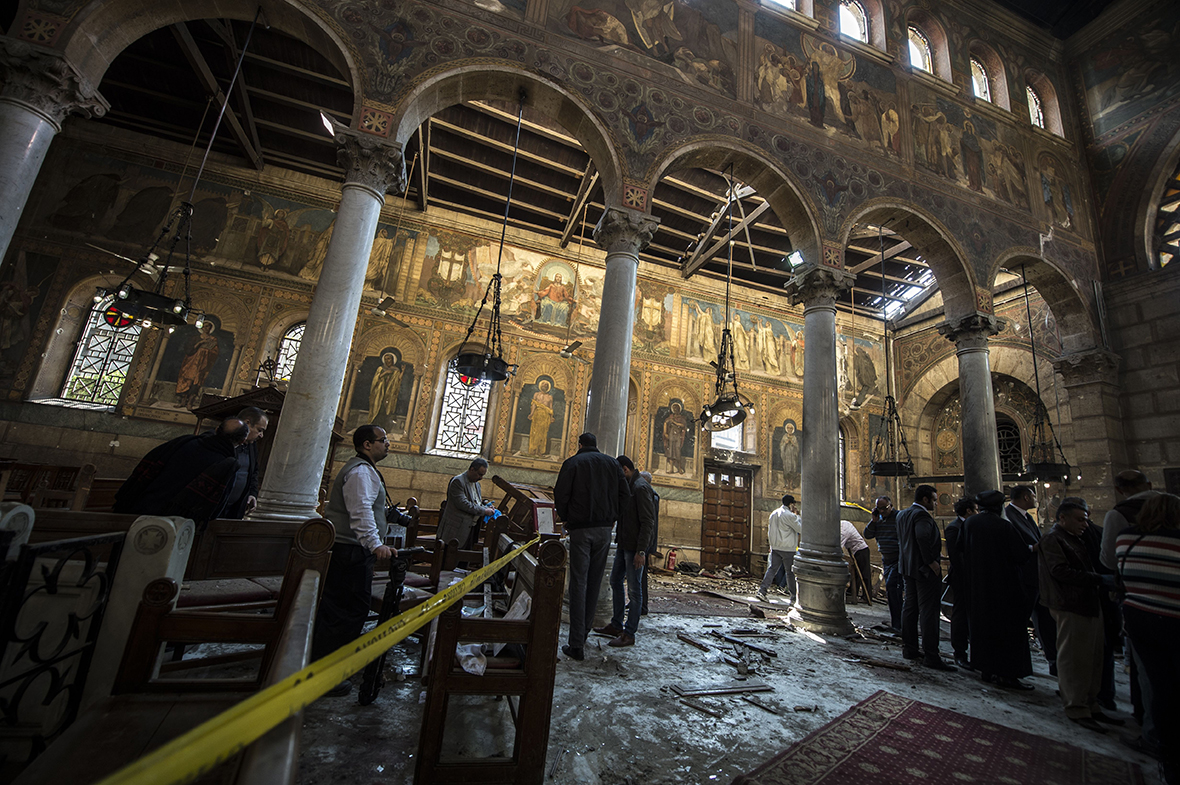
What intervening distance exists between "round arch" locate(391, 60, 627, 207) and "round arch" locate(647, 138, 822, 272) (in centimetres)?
93

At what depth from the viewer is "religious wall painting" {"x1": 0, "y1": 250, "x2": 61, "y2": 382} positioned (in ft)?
27.3

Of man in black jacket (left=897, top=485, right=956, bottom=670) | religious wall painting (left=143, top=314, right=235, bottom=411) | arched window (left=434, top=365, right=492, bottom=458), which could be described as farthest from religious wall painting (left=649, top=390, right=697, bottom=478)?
religious wall painting (left=143, top=314, right=235, bottom=411)

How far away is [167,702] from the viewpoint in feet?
4.87

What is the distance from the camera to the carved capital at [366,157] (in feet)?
17.3

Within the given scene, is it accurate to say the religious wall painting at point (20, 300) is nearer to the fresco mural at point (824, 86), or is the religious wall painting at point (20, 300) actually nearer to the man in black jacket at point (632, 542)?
the man in black jacket at point (632, 542)

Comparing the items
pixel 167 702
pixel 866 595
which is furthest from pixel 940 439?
pixel 167 702

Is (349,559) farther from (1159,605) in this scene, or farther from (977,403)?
(977,403)

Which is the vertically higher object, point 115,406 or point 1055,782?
point 115,406

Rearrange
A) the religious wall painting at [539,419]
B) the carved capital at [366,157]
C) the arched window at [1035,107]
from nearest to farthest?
the carved capital at [366,157], the arched window at [1035,107], the religious wall painting at [539,419]

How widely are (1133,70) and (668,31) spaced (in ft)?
32.4

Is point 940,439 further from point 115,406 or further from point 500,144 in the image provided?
point 115,406

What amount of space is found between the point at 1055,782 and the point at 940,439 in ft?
42.4

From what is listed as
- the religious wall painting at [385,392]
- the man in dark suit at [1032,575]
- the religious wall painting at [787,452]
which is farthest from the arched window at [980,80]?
the religious wall painting at [385,392]

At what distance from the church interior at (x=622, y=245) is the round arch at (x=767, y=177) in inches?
1.9
